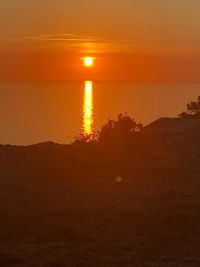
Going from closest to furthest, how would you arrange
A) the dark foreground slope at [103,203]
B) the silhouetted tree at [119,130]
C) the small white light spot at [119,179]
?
the dark foreground slope at [103,203] → the small white light spot at [119,179] → the silhouetted tree at [119,130]

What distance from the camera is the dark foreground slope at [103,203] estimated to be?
634 inches

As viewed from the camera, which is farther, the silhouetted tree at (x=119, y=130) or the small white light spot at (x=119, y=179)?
the silhouetted tree at (x=119, y=130)

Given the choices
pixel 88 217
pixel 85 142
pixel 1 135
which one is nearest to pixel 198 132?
pixel 85 142

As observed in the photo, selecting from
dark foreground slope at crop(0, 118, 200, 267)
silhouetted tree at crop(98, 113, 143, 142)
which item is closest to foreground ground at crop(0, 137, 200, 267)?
dark foreground slope at crop(0, 118, 200, 267)

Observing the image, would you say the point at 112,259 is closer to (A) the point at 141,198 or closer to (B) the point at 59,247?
(B) the point at 59,247

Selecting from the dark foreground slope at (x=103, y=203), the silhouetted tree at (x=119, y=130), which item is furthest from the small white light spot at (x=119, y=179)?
the silhouetted tree at (x=119, y=130)

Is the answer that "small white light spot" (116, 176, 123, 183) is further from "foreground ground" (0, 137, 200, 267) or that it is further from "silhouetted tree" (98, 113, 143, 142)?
"silhouetted tree" (98, 113, 143, 142)

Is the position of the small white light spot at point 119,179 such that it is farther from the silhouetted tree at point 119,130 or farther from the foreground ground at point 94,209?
the silhouetted tree at point 119,130

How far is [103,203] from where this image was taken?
21094mm

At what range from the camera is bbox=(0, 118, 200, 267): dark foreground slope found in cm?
1611

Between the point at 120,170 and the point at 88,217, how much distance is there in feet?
22.1

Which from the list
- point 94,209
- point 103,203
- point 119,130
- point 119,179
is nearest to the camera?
point 94,209

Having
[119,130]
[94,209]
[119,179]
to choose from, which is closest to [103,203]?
[94,209]

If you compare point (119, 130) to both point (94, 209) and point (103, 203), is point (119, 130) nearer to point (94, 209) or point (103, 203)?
point (103, 203)
